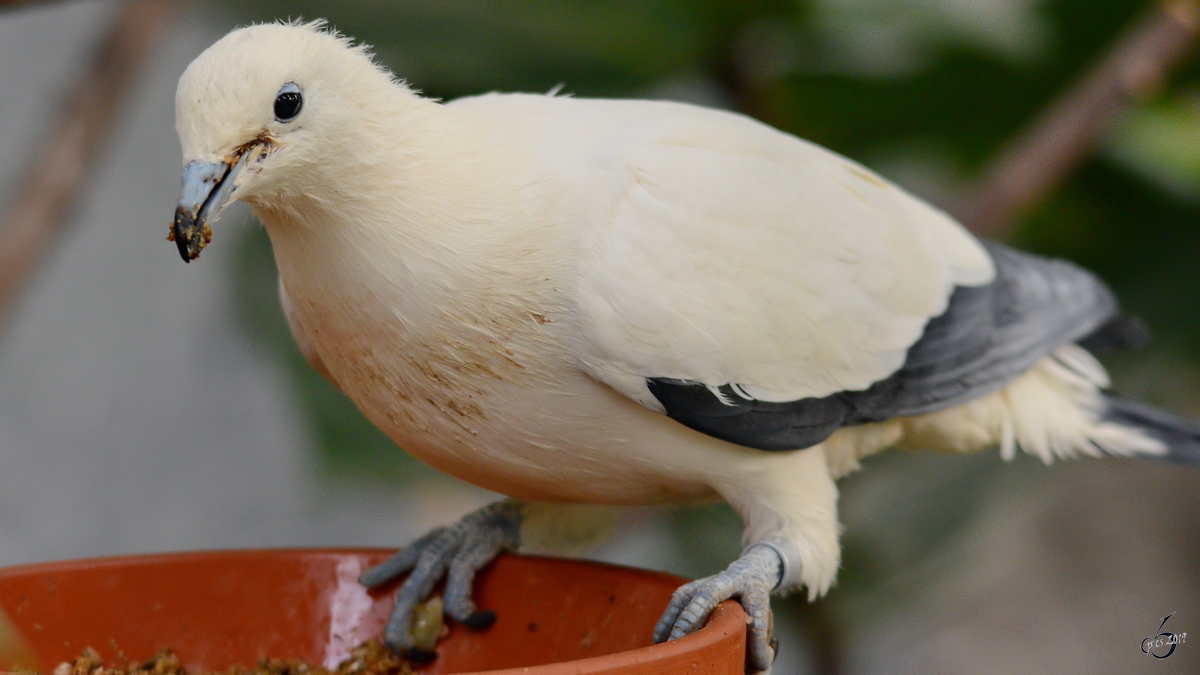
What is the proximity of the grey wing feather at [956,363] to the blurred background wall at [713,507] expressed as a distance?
0.97 m

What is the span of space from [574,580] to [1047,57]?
7.43 ft

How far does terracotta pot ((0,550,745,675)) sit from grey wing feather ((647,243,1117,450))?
222mm

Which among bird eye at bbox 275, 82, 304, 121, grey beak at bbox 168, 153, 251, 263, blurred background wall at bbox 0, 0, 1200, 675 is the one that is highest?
bird eye at bbox 275, 82, 304, 121

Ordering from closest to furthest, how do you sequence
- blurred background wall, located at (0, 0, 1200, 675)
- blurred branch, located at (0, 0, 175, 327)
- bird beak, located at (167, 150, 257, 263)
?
bird beak, located at (167, 150, 257, 263) < blurred branch, located at (0, 0, 175, 327) < blurred background wall, located at (0, 0, 1200, 675)

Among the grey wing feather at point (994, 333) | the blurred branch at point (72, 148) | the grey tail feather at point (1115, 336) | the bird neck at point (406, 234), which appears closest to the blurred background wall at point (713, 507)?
the blurred branch at point (72, 148)

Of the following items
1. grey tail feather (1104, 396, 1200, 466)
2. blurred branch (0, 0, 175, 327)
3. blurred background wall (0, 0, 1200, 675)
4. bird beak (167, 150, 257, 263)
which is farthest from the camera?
blurred background wall (0, 0, 1200, 675)

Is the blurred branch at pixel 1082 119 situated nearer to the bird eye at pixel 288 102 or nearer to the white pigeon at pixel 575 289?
the white pigeon at pixel 575 289

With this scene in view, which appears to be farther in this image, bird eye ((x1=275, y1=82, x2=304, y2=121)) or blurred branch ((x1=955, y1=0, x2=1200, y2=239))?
blurred branch ((x1=955, y1=0, x2=1200, y2=239))

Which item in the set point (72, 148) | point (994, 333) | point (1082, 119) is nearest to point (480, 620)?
point (994, 333)

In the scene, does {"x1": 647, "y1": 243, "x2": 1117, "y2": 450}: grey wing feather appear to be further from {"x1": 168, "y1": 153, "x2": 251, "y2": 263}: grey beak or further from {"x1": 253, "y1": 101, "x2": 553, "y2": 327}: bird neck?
{"x1": 168, "y1": 153, "x2": 251, "y2": 263}: grey beak

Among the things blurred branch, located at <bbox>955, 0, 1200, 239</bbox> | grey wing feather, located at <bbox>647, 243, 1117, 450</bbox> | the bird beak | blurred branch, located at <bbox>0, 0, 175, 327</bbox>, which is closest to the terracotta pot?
grey wing feather, located at <bbox>647, 243, 1117, 450</bbox>

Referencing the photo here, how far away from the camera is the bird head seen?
1.05m

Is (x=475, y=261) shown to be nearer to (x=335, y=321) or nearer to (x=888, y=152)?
(x=335, y=321)

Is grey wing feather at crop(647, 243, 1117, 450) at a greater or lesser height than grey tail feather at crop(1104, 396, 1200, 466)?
greater
